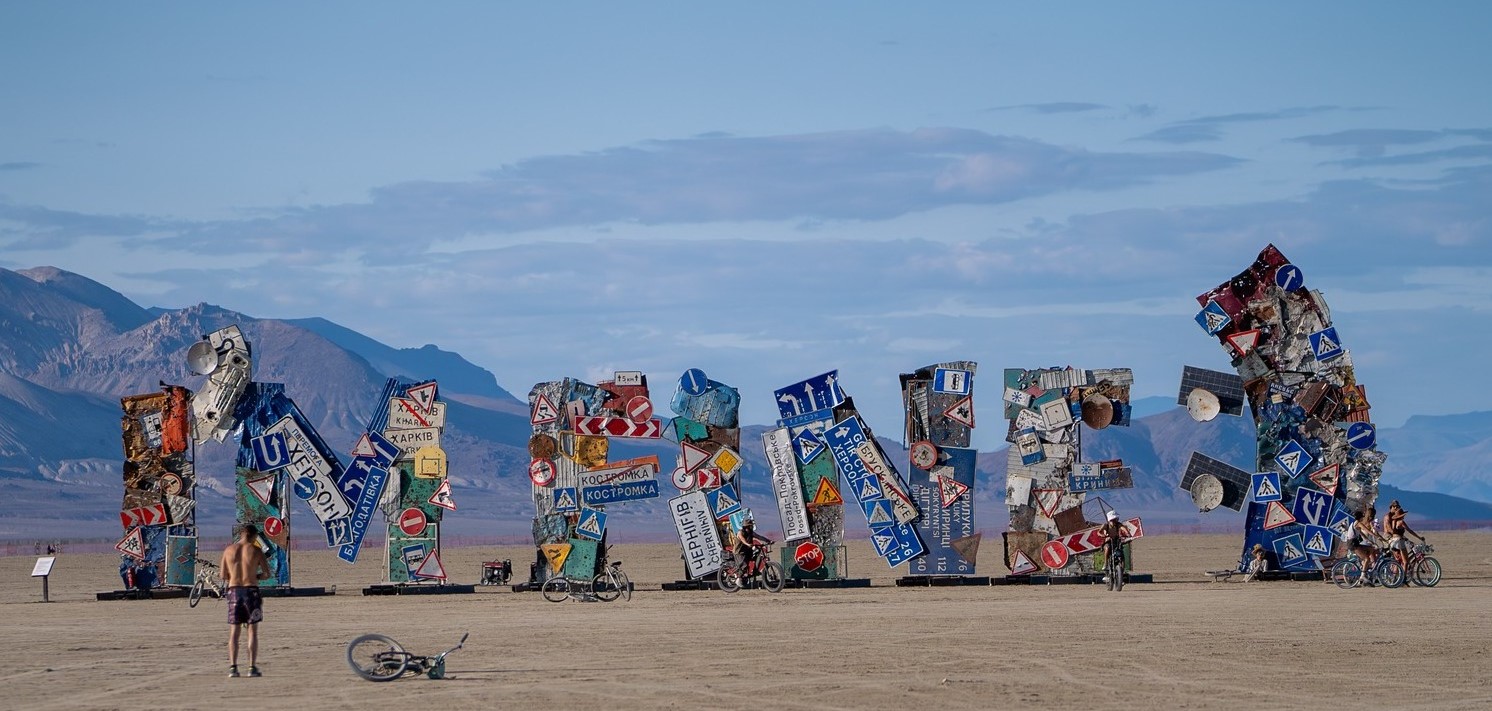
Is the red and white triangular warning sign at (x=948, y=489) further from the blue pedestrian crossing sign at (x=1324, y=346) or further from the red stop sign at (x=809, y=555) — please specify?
the blue pedestrian crossing sign at (x=1324, y=346)

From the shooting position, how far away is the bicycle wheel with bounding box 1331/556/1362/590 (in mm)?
33062

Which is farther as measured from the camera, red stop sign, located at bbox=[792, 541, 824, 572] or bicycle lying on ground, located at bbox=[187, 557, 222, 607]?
red stop sign, located at bbox=[792, 541, 824, 572]

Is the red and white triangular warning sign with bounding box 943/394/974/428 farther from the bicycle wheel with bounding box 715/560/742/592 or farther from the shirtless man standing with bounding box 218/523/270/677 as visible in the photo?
the shirtless man standing with bounding box 218/523/270/677

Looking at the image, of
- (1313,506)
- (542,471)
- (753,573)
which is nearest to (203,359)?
(542,471)

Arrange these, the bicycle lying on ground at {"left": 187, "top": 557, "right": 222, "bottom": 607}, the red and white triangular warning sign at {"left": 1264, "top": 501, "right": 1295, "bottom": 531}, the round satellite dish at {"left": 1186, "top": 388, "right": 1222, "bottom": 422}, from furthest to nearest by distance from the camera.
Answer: the round satellite dish at {"left": 1186, "top": 388, "right": 1222, "bottom": 422}
the red and white triangular warning sign at {"left": 1264, "top": 501, "right": 1295, "bottom": 531}
the bicycle lying on ground at {"left": 187, "top": 557, "right": 222, "bottom": 607}

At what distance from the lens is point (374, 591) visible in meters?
35.1

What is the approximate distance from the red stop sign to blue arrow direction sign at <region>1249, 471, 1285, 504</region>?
320 inches

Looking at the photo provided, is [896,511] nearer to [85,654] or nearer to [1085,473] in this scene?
[1085,473]

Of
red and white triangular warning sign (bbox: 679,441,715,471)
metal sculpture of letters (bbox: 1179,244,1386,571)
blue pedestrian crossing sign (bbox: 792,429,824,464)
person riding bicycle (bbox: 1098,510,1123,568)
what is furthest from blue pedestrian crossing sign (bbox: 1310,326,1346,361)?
red and white triangular warning sign (bbox: 679,441,715,471)

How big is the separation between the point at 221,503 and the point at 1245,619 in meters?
167

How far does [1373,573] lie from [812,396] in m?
10.4

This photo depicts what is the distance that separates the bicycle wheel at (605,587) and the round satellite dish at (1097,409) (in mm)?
9129

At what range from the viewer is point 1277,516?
34.7m

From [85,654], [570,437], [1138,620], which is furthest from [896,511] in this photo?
[85,654]
